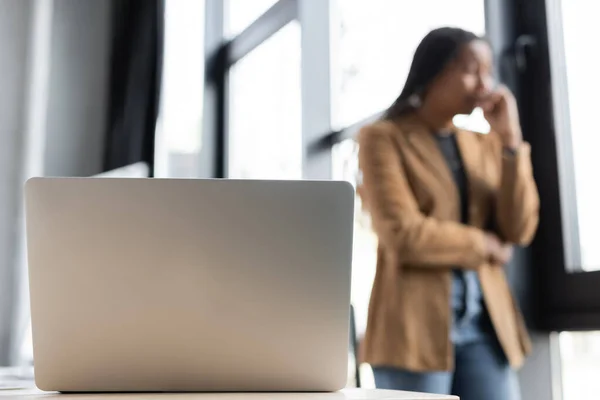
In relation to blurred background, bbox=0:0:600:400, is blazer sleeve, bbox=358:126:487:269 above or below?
below

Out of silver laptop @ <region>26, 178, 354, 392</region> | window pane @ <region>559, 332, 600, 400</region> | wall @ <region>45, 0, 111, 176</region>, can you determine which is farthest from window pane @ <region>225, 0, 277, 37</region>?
silver laptop @ <region>26, 178, 354, 392</region>

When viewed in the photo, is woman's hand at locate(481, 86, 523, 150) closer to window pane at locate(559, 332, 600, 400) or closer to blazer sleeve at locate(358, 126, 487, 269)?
blazer sleeve at locate(358, 126, 487, 269)

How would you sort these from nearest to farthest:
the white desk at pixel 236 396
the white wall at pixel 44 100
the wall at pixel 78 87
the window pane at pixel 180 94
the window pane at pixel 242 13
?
the white desk at pixel 236 396 → the window pane at pixel 242 13 → the white wall at pixel 44 100 → the window pane at pixel 180 94 → the wall at pixel 78 87

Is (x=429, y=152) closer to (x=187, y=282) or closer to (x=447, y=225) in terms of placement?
(x=447, y=225)

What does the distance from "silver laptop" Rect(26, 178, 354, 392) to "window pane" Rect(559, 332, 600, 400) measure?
3.84 ft

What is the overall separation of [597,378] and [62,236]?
1.47 metres

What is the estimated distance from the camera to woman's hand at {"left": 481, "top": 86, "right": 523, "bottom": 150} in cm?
190

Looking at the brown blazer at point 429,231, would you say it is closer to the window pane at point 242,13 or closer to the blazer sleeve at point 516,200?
the blazer sleeve at point 516,200

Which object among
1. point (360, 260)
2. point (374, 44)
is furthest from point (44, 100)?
point (360, 260)

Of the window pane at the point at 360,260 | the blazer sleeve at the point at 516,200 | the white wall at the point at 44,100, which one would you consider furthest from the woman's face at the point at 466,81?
the white wall at the point at 44,100

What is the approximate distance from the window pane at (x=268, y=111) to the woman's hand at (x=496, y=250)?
1.29 m

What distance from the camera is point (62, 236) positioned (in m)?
0.98

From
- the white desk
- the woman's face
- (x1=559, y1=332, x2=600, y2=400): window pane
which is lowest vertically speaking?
(x1=559, y1=332, x2=600, y2=400): window pane

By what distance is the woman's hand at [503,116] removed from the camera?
1.90m
